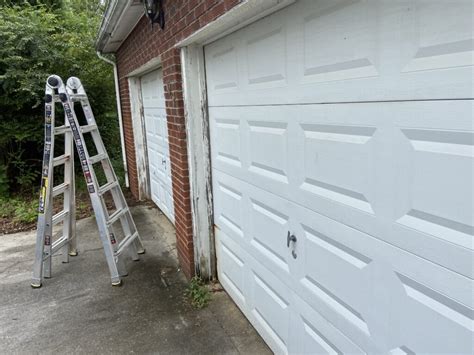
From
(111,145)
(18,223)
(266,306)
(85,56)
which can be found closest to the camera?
(266,306)

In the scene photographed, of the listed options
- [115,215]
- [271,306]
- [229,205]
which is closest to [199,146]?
[229,205]

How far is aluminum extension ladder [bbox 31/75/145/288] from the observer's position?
348 centimetres

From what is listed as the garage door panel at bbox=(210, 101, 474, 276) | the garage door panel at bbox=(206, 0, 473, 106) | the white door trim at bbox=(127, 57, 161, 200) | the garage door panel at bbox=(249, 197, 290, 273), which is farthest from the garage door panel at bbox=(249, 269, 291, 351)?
the white door trim at bbox=(127, 57, 161, 200)

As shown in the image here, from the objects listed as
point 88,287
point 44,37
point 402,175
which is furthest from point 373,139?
point 44,37

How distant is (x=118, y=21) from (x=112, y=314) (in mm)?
3427

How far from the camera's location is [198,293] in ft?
10.6

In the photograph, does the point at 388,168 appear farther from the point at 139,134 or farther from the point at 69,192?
the point at 139,134

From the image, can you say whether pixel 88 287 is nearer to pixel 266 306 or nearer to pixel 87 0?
pixel 266 306

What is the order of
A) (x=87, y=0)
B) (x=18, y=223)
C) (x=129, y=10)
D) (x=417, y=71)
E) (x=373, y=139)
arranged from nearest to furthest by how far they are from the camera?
1. (x=417, y=71)
2. (x=373, y=139)
3. (x=129, y=10)
4. (x=18, y=223)
5. (x=87, y=0)

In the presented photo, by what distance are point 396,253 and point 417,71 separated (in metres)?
0.66

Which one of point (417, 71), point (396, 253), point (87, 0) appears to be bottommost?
point (396, 253)

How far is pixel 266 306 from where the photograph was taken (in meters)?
2.54

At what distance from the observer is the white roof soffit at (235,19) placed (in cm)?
192

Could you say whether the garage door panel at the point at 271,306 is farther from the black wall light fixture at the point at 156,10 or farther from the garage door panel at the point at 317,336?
the black wall light fixture at the point at 156,10
